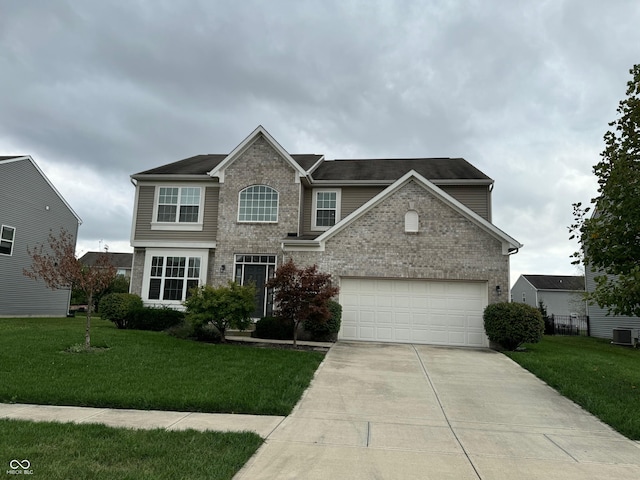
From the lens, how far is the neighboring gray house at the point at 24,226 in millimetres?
22672

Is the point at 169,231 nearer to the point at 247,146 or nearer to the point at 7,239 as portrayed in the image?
the point at 247,146

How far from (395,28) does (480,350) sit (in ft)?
35.0

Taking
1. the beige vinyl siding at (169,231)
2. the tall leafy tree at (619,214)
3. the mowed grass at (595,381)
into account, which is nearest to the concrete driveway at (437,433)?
the mowed grass at (595,381)

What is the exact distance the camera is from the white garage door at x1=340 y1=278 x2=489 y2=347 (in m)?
15.2

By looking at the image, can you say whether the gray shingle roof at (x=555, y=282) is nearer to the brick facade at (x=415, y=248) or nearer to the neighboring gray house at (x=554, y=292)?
the neighboring gray house at (x=554, y=292)

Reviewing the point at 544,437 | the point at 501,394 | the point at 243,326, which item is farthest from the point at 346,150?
the point at 544,437

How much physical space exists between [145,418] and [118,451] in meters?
1.49

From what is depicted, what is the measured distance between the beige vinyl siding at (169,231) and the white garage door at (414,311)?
22.2ft

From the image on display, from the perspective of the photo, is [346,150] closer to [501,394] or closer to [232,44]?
[232,44]

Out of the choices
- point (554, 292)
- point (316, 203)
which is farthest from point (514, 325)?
point (554, 292)

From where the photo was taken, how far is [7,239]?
2278 cm

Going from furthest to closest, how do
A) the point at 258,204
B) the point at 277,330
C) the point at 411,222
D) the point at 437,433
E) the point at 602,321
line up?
the point at 602,321
the point at 258,204
the point at 411,222
the point at 277,330
the point at 437,433

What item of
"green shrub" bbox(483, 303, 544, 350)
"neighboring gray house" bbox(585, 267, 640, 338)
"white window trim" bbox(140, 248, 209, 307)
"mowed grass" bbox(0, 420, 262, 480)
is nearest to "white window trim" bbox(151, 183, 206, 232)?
"white window trim" bbox(140, 248, 209, 307)

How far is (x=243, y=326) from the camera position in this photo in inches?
556
